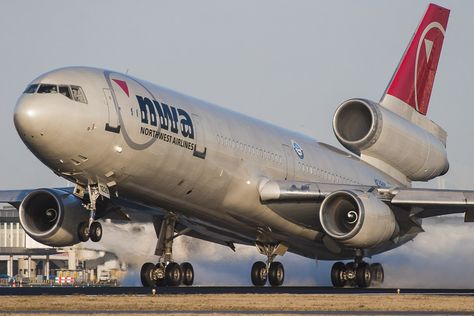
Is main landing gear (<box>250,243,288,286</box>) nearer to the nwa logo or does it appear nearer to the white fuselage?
the white fuselage

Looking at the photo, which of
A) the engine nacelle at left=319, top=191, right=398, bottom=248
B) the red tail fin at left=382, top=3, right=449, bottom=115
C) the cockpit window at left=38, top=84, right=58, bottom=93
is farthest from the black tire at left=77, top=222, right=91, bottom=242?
the red tail fin at left=382, top=3, right=449, bottom=115

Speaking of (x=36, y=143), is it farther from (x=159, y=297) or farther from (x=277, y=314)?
(x=277, y=314)

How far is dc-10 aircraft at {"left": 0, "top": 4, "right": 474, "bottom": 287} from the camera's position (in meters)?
29.1

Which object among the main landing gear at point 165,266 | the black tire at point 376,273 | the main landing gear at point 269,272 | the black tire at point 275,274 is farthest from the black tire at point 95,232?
the black tire at point 376,273

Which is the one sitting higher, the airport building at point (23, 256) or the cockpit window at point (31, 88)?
the airport building at point (23, 256)

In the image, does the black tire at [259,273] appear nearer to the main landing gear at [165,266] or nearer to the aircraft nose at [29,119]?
the main landing gear at [165,266]

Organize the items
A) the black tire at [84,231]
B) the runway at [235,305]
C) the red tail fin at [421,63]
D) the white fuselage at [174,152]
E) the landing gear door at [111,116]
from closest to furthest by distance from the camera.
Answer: the runway at [235,305], the white fuselage at [174,152], the landing gear door at [111,116], the black tire at [84,231], the red tail fin at [421,63]

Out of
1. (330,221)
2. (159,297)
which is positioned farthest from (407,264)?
(159,297)

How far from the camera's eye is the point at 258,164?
35.1 metres

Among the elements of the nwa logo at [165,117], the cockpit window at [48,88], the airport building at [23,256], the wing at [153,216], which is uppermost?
the airport building at [23,256]

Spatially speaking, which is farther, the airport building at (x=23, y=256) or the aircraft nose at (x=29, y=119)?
the airport building at (x=23, y=256)

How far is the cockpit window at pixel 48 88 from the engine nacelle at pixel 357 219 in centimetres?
984

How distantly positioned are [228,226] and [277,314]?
48.0 feet

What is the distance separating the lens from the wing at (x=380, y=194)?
34812 mm
